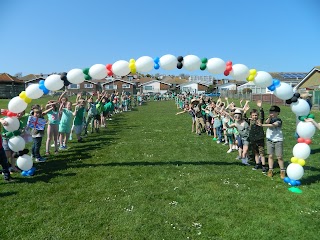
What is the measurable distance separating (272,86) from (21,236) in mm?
6310

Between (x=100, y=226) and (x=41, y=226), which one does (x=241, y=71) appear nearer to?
(x=100, y=226)

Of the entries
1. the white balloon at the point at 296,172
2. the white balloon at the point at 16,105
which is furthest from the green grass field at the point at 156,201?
the white balloon at the point at 16,105

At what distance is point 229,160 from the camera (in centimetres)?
931

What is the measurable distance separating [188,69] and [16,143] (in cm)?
490

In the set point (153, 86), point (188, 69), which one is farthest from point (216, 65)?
point (153, 86)

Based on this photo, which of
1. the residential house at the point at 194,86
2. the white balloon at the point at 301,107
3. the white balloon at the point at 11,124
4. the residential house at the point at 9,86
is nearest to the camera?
the white balloon at the point at 301,107

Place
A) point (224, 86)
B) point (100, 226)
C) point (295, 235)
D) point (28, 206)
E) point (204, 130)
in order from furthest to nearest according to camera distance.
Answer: point (224, 86), point (204, 130), point (28, 206), point (100, 226), point (295, 235)

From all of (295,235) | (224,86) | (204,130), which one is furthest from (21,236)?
(224,86)

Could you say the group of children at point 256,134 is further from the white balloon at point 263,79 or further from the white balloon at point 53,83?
the white balloon at point 53,83

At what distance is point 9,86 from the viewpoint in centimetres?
6506

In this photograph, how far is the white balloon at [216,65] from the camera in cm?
741

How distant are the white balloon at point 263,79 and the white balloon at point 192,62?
1.52 m

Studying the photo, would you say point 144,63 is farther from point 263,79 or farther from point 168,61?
point 263,79

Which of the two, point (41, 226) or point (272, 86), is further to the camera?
point (272, 86)
